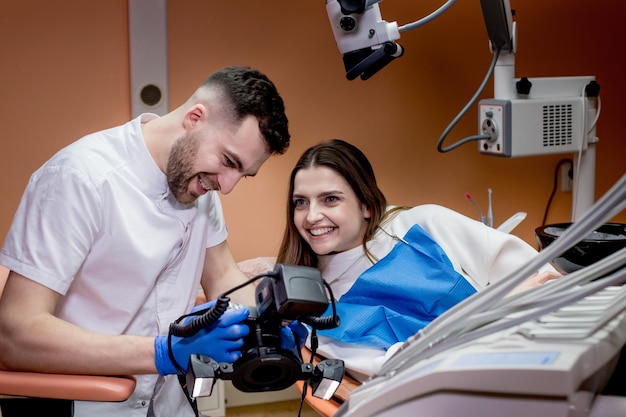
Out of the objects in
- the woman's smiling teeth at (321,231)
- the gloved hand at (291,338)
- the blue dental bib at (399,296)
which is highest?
the gloved hand at (291,338)

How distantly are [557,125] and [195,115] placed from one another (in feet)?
4.57

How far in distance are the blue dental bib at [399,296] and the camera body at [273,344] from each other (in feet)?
2.45

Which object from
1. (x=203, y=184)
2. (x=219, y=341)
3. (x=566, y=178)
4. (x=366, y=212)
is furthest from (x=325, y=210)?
(x=566, y=178)

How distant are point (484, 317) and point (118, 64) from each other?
2.50 metres

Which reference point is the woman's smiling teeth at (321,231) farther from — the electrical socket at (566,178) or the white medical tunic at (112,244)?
the electrical socket at (566,178)

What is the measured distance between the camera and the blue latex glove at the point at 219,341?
4.60 feet

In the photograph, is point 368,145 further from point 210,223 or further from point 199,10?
point 210,223

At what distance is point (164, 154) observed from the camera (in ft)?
6.15

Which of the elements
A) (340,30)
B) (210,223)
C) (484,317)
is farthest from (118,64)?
(484,317)

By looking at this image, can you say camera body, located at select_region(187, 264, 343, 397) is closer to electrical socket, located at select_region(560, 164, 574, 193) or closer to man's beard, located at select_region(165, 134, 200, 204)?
man's beard, located at select_region(165, 134, 200, 204)

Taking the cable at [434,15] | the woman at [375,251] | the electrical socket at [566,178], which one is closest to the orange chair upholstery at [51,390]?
the woman at [375,251]

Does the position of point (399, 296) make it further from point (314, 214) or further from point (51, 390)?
point (51, 390)

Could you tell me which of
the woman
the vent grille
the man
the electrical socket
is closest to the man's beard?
the man

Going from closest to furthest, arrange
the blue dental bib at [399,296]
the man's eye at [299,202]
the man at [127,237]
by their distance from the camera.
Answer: the man at [127,237], the blue dental bib at [399,296], the man's eye at [299,202]
